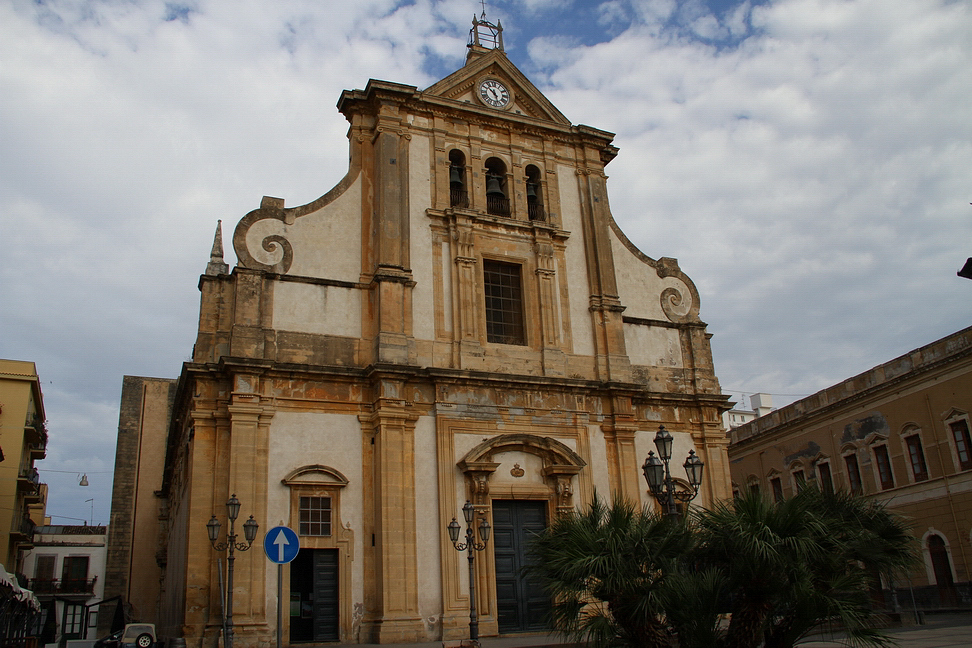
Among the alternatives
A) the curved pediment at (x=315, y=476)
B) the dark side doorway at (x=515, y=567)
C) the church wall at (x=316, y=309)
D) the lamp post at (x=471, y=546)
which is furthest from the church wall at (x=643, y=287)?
the curved pediment at (x=315, y=476)

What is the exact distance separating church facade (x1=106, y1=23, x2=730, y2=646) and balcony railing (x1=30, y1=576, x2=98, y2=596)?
1118 inches

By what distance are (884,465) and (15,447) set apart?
35198 millimetres

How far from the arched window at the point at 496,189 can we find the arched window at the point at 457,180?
2.50 feet

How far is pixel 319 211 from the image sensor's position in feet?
71.8

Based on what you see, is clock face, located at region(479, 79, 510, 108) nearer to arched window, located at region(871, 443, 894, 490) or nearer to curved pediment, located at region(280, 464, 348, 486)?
curved pediment, located at region(280, 464, 348, 486)

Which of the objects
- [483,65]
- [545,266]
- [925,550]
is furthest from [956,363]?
[483,65]

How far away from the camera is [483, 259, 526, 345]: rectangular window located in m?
22.8

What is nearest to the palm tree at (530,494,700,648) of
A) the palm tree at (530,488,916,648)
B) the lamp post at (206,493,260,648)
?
the palm tree at (530,488,916,648)

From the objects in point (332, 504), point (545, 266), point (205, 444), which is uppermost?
point (545, 266)

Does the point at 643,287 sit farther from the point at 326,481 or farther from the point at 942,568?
the point at 942,568

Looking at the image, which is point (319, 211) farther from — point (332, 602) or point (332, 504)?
point (332, 602)

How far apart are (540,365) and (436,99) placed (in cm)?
803

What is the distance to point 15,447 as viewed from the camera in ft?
119

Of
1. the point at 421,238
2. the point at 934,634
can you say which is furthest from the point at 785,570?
the point at 421,238
